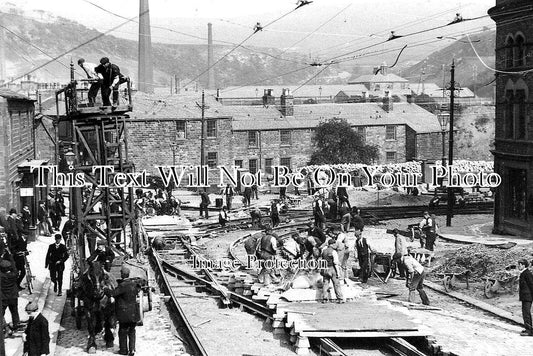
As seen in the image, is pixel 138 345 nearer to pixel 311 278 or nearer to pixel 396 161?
pixel 311 278

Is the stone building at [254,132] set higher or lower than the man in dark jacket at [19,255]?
higher

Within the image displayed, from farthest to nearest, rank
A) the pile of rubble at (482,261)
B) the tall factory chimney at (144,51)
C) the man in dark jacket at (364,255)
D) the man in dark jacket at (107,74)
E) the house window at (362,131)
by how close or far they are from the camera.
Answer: the tall factory chimney at (144,51)
the house window at (362,131)
the man in dark jacket at (364,255)
the pile of rubble at (482,261)
the man in dark jacket at (107,74)

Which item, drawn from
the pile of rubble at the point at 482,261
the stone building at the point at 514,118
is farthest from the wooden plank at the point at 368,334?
the stone building at the point at 514,118

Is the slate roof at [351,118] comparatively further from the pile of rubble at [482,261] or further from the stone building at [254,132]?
the pile of rubble at [482,261]

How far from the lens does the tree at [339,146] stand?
59188 mm

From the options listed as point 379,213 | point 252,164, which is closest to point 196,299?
point 379,213

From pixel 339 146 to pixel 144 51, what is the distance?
146ft

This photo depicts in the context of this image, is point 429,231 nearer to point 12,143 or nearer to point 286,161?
point 12,143

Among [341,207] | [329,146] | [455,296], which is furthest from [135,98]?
[455,296]

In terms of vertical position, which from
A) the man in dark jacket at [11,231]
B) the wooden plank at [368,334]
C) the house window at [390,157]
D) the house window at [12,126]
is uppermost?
the house window at [12,126]

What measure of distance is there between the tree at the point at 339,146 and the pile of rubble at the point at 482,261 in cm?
3683

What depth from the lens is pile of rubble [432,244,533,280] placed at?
20312mm

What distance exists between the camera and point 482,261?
69.0 feet

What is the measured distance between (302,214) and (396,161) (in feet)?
90.8
